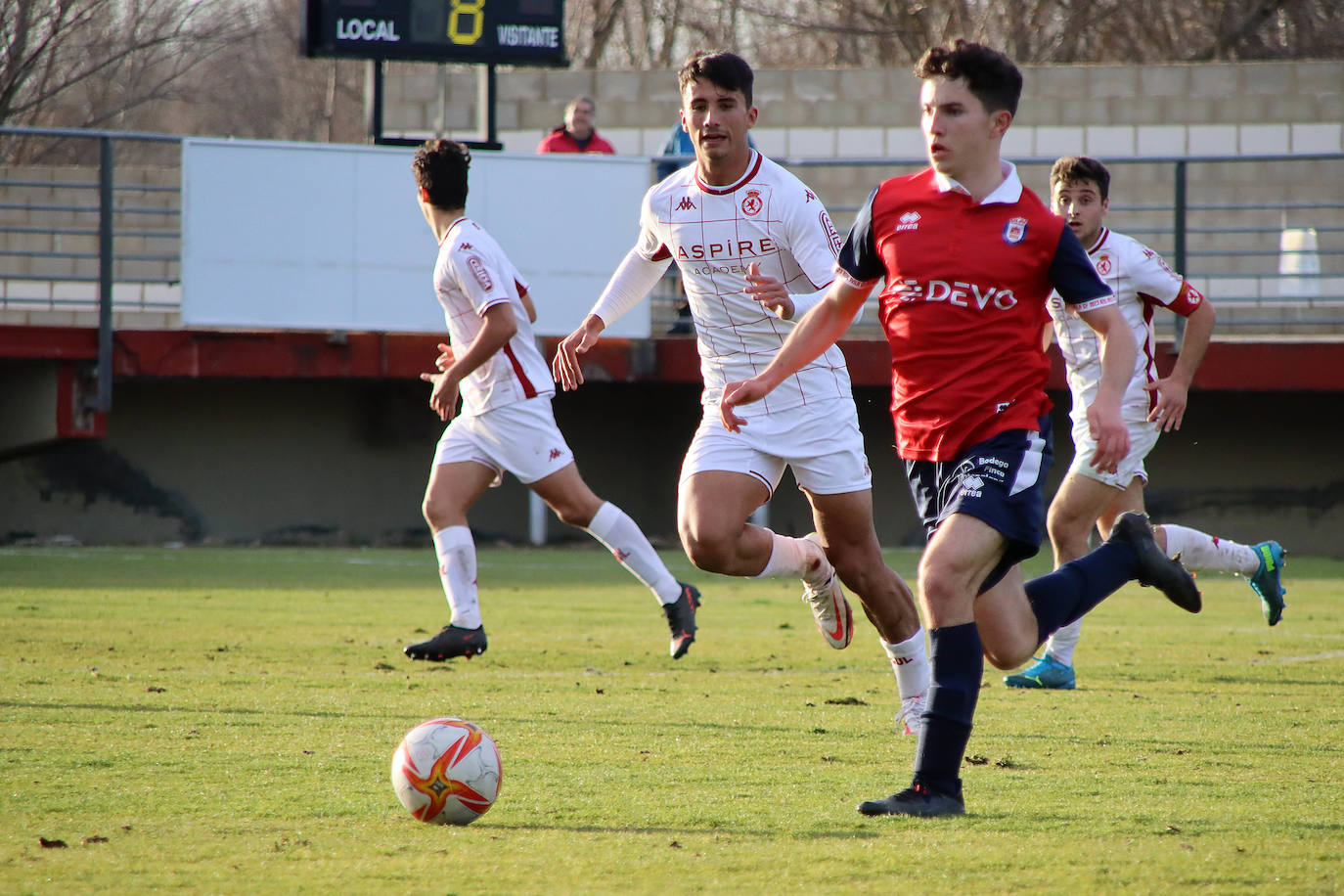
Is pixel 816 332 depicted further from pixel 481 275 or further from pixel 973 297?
pixel 481 275

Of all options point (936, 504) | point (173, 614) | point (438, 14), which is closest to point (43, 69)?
point (438, 14)

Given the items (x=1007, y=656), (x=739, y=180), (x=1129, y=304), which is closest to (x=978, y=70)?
(x=739, y=180)

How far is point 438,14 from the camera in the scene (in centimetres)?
1545

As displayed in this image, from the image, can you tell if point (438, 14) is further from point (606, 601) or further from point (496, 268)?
point (496, 268)

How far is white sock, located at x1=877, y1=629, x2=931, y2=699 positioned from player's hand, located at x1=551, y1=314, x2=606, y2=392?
1.53 metres

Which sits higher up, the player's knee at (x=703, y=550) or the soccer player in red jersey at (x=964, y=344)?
the soccer player in red jersey at (x=964, y=344)

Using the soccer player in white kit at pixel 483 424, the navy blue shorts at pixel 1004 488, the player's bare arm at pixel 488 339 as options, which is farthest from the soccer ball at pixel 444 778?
the player's bare arm at pixel 488 339

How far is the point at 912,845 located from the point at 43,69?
64.0 feet

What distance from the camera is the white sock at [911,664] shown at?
5.54m

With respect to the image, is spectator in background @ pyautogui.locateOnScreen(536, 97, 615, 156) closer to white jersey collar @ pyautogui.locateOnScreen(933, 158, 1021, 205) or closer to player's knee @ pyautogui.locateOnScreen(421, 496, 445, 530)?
player's knee @ pyautogui.locateOnScreen(421, 496, 445, 530)

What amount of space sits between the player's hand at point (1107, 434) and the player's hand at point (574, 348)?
237 cm

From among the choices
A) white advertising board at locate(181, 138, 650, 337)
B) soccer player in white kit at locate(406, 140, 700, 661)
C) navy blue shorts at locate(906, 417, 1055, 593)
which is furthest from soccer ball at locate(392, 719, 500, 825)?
white advertising board at locate(181, 138, 650, 337)

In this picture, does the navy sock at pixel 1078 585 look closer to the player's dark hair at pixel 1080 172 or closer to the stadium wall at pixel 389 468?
the player's dark hair at pixel 1080 172

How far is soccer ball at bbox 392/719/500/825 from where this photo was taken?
157 inches
